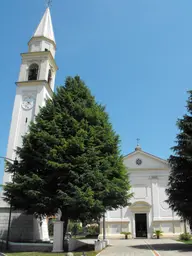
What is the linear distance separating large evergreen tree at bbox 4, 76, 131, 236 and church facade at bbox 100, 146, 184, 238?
20322 millimetres

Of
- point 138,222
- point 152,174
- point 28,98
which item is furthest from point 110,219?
point 28,98

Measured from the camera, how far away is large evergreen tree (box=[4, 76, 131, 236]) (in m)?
16.3

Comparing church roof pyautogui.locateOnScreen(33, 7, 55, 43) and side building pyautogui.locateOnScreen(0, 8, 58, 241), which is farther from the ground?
church roof pyautogui.locateOnScreen(33, 7, 55, 43)

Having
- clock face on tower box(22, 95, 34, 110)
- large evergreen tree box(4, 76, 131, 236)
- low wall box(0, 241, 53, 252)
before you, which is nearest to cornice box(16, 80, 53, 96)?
clock face on tower box(22, 95, 34, 110)

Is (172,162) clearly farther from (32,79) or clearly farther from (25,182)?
(32,79)

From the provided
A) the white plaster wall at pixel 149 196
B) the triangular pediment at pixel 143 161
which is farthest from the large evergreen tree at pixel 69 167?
the triangular pediment at pixel 143 161

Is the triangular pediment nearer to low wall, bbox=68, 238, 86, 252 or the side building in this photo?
the side building

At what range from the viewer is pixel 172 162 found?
19469mm

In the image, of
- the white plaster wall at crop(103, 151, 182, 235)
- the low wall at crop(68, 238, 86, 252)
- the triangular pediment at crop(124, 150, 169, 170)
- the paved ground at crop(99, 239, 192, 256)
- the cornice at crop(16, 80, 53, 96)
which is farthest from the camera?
the triangular pediment at crop(124, 150, 169, 170)

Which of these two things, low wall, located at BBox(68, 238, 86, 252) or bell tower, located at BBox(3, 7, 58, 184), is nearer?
low wall, located at BBox(68, 238, 86, 252)

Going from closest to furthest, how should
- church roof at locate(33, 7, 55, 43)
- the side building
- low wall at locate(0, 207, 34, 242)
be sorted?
1. low wall at locate(0, 207, 34, 242)
2. the side building
3. church roof at locate(33, 7, 55, 43)

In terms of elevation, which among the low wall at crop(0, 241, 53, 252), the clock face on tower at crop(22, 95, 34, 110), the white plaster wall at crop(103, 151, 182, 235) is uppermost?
the clock face on tower at crop(22, 95, 34, 110)

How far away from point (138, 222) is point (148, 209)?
247 cm

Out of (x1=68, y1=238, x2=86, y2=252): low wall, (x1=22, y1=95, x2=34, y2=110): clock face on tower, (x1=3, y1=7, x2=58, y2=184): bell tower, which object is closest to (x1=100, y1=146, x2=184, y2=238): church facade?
(x1=3, y1=7, x2=58, y2=184): bell tower
